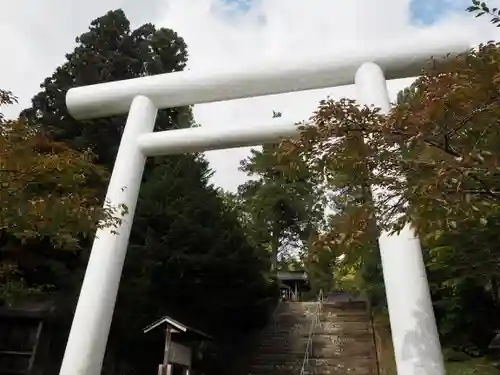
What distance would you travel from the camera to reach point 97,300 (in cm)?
557

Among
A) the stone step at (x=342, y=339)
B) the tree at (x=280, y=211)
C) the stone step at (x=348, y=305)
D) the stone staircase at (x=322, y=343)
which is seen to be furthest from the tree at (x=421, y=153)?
the tree at (x=280, y=211)

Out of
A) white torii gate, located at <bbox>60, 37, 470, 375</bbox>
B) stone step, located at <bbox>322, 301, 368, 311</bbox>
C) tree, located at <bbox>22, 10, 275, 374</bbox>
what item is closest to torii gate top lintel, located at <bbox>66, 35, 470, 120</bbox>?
white torii gate, located at <bbox>60, 37, 470, 375</bbox>

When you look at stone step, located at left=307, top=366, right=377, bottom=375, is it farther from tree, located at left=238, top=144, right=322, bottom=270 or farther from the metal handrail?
tree, located at left=238, top=144, right=322, bottom=270

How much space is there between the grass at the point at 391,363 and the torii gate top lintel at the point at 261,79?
13.9 ft

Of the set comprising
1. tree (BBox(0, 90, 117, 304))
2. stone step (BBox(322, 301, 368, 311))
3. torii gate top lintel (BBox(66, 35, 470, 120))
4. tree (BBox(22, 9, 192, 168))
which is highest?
tree (BBox(22, 9, 192, 168))

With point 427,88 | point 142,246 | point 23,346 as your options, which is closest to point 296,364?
point 142,246

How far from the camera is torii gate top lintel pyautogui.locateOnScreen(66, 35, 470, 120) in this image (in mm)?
6277

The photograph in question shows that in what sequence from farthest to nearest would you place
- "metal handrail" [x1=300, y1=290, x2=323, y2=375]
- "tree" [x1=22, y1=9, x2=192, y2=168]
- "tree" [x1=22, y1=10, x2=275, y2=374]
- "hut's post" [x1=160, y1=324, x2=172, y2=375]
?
"tree" [x1=22, y1=9, x2=192, y2=168], "metal handrail" [x1=300, y1=290, x2=323, y2=375], "tree" [x1=22, y1=10, x2=275, y2=374], "hut's post" [x1=160, y1=324, x2=172, y2=375]

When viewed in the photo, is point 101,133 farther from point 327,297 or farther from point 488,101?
point 327,297

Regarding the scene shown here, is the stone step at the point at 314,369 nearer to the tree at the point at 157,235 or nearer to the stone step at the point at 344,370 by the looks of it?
the stone step at the point at 344,370

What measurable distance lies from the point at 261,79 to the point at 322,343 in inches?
256

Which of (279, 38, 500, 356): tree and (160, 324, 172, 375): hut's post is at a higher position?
(279, 38, 500, 356): tree

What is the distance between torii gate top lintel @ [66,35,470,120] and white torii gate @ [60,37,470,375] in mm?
12

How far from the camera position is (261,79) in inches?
257
